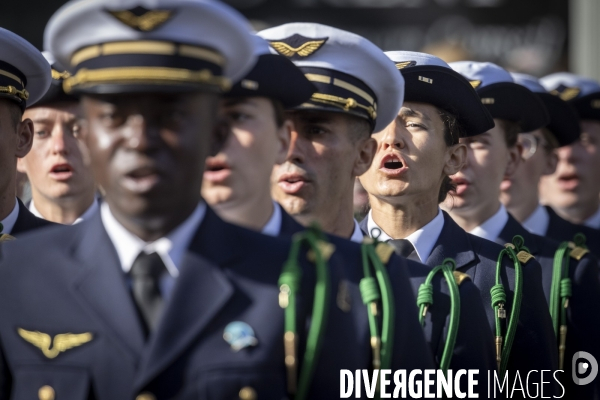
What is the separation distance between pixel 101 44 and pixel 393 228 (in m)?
2.44

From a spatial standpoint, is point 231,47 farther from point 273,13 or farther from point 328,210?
point 273,13

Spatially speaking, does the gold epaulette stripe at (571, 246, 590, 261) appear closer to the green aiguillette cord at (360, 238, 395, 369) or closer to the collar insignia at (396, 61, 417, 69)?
the collar insignia at (396, 61, 417, 69)

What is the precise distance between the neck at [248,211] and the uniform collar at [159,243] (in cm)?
73

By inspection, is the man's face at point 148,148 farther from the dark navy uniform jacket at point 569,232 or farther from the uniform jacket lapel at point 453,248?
the dark navy uniform jacket at point 569,232

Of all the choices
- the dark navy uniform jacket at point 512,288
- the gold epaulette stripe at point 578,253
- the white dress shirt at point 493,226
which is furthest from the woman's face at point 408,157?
the white dress shirt at point 493,226

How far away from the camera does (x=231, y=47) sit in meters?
3.13

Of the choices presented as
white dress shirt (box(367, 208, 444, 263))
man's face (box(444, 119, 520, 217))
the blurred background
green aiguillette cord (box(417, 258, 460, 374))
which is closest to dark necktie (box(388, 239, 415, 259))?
white dress shirt (box(367, 208, 444, 263))

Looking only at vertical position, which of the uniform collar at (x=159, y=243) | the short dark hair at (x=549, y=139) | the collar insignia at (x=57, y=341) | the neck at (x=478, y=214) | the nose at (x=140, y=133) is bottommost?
the collar insignia at (x=57, y=341)

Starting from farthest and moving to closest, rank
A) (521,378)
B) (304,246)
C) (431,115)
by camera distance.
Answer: (431,115)
(521,378)
(304,246)

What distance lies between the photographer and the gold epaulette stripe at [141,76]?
2.94m

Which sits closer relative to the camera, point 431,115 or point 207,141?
point 207,141

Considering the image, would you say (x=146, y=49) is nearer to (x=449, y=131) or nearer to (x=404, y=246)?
(x=404, y=246)

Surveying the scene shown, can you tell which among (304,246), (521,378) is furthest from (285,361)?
(521,378)

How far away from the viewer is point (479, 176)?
632 cm
